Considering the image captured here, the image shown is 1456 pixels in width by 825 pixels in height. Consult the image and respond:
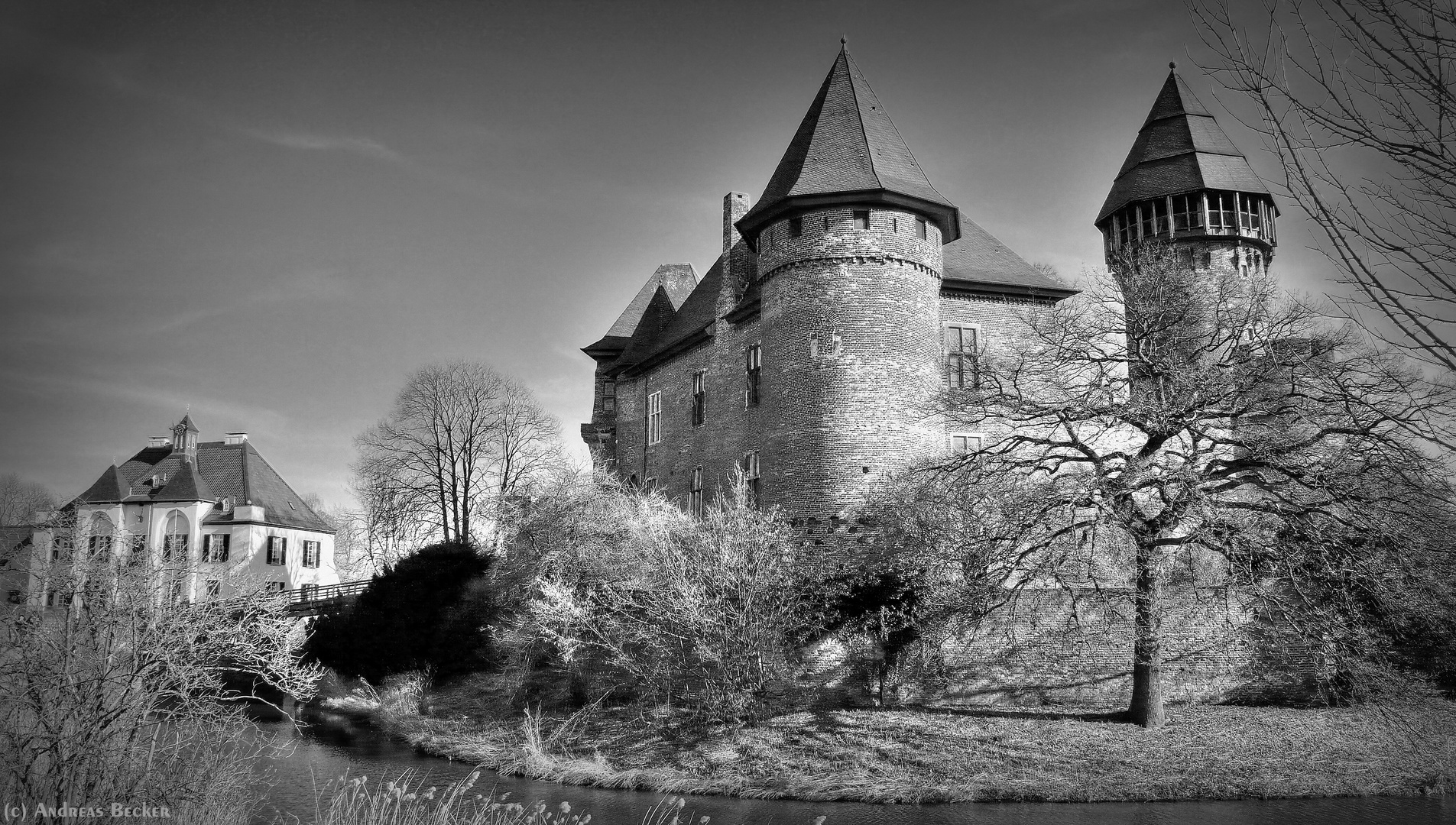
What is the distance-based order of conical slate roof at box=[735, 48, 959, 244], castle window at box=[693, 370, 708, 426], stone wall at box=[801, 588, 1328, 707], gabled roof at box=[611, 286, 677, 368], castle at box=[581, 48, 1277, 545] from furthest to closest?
1. gabled roof at box=[611, 286, 677, 368]
2. castle window at box=[693, 370, 708, 426]
3. conical slate roof at box=[735, 48, 959, 244]
4. castle at box=[581, 48, 1277, 545]
5. stone wall at box=[801, 588, 1328, 707]

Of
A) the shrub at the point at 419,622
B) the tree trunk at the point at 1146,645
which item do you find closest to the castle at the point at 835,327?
the tree trunk at the point at 1146,645

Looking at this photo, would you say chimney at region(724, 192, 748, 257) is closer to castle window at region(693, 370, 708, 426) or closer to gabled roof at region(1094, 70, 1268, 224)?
castle window at region(693, 370, 708, 426)

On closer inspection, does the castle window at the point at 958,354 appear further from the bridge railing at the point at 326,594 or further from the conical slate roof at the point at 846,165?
the bridge railing at the point at 326,594

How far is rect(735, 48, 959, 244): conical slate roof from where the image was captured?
78.9 ft

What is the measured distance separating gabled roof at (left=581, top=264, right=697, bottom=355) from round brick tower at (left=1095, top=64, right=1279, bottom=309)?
1603cm

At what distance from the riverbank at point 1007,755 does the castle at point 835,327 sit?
4.98 m

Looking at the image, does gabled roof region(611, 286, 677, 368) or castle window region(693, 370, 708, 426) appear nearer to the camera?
castle window region(693, 370, 708, 426)

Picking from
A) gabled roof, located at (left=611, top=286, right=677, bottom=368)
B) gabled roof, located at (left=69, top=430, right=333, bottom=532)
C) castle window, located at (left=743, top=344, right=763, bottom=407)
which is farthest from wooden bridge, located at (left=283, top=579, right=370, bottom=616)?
castle window, located at (left=743, top=344, right=763, bottom=407)

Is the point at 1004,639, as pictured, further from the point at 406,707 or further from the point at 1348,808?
the point at 406,707

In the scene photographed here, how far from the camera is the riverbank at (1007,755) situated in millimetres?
16281

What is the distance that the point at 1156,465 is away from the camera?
17.3 meters

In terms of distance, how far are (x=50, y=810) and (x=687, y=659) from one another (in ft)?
44.3

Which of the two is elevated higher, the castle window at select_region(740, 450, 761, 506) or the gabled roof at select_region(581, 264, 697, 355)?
the gabled roof at select_region(581, 264, 697, 355)

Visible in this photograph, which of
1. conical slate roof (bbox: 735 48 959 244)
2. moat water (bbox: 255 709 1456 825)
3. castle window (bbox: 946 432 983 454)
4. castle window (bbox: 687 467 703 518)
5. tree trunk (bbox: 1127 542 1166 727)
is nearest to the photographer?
moat water (bbox: 255 709 1456 825)
